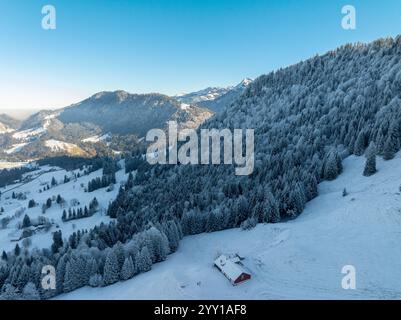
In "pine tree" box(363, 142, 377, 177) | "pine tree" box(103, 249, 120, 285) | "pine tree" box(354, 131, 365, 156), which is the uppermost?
"pine tree" box(354, 131, 365, 156)

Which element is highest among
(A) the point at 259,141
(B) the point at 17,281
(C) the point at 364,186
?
(A) the point at 259,141

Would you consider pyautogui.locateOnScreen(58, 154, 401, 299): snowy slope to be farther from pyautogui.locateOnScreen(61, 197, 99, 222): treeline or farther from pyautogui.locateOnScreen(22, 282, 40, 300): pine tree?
pyautogui.locateOnScreen(61, 197, 99, 222): treeline

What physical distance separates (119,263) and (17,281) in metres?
25.4

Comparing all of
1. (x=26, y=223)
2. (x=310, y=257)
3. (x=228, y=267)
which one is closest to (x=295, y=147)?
(x=310, y=257)

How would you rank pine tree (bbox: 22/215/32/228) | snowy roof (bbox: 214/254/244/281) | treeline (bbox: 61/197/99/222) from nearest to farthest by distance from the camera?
snowy roof (bbox: 214/254/244/281) < pine tree (bbox: 22/215/32/228) < treeline (bbox: 61/197/99/222)

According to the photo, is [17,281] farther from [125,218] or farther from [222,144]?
[222,144]

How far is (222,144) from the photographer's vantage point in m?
177

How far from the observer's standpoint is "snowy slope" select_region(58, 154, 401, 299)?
51.6m

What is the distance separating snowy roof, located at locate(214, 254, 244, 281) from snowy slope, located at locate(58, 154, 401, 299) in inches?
54.4

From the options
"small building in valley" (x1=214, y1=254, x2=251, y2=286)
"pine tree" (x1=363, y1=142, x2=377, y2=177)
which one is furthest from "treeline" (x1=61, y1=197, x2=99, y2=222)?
"pine tree" (x1=363, y1=142, x2=377, y2=177)

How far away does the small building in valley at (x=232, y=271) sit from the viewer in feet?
188

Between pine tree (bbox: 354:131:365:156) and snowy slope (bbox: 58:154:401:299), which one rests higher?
pine tree (bbox: 354:131:365:156)

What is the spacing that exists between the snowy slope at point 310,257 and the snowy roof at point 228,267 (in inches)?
54.4
